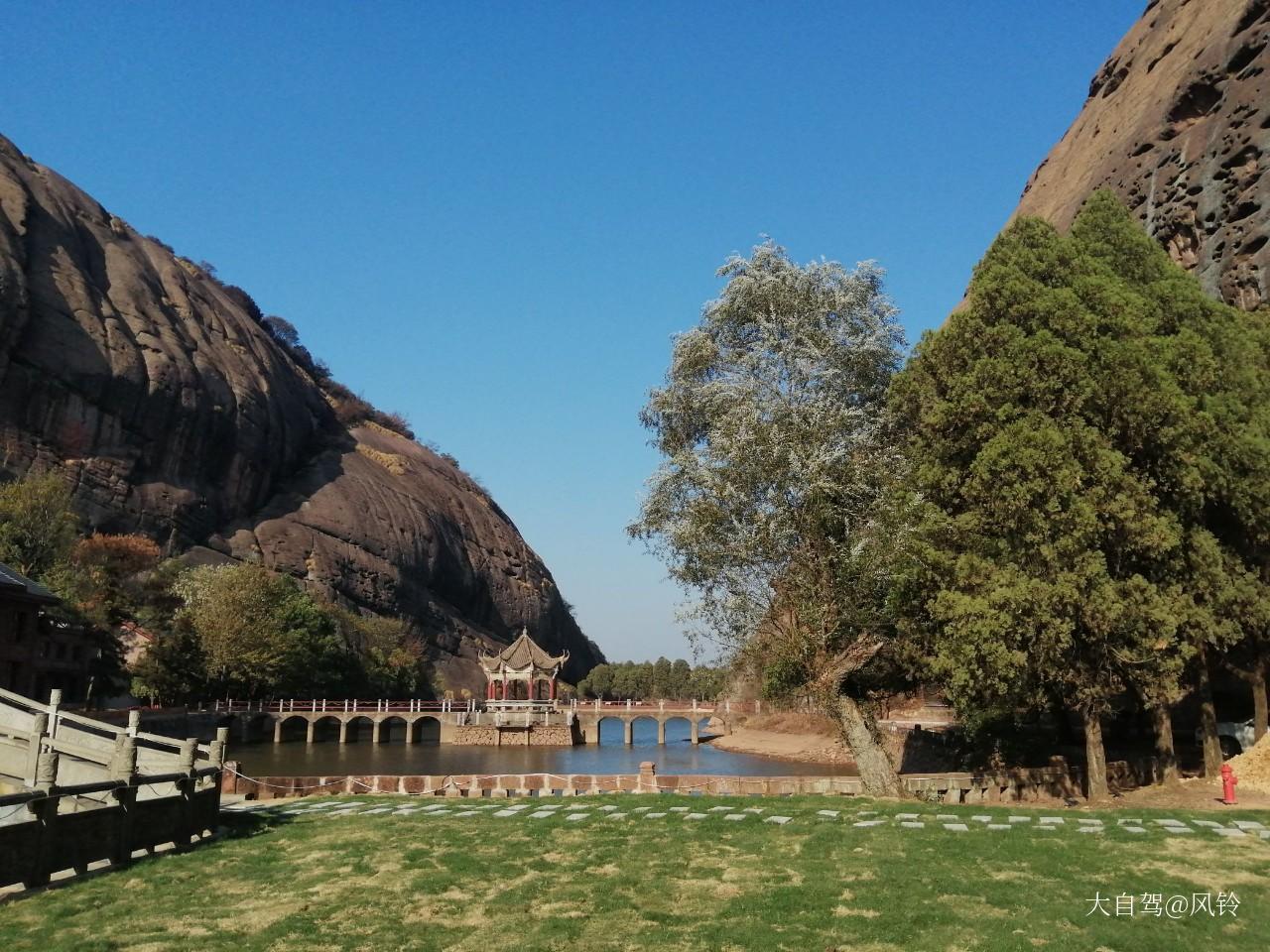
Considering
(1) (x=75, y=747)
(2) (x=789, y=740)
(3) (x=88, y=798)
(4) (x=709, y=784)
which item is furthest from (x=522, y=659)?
(3) (x=88, y=798)

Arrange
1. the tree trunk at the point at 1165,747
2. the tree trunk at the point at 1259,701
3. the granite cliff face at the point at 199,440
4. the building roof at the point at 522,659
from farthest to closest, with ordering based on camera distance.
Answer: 1. the building roof at the point at 522,659
2. the granite cliff face at the point at 199,440
3. the tree trunk at the point at 1259,701
4. the tree trunk at the point at 1165,747

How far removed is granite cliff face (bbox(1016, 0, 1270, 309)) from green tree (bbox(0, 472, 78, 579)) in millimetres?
60319

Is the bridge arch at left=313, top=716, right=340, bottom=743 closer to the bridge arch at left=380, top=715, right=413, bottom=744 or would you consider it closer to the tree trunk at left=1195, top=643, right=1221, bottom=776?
the bridge arch at left=380, top=715, right=413, bottom=744

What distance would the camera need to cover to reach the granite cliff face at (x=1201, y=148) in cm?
3266

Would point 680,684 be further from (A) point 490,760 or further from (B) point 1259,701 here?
(B) point 1259,701

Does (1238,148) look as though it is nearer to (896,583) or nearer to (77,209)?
(896,583)

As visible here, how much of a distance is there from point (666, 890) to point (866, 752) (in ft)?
37.3

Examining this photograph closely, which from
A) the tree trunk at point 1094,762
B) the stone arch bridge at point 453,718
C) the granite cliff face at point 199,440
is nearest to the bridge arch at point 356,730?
the stone arch bridge at point 453,718

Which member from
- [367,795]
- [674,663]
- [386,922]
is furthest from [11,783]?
[674,663]

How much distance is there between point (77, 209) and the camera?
3447 inches

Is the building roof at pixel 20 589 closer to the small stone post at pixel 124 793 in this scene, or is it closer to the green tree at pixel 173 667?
the small stone post at pixel 124 793

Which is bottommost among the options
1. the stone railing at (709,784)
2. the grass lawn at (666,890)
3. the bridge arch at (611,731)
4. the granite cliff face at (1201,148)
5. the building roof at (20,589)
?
the bridge arch at (611,731)

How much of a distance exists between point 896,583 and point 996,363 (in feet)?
17.2

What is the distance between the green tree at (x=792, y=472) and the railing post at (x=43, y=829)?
44.2 feet
